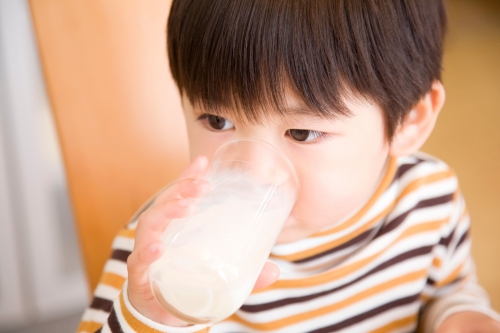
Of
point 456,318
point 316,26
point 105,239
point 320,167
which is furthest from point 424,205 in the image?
point 105,239

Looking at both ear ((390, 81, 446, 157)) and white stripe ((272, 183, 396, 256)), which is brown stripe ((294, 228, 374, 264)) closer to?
white stripe ((272, 183, 396, 256))

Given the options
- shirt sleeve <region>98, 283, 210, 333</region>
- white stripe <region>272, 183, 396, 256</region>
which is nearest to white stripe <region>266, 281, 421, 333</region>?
white stripe <region>272, 183, 396, 256</region>

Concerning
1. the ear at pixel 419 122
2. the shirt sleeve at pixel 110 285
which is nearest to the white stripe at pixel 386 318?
the ear at pixel 419 122

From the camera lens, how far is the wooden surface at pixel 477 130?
3.30ft

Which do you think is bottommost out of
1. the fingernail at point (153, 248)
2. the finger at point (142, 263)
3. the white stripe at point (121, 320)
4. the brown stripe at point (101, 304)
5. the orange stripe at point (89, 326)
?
the orange stripe at point (89, 326)

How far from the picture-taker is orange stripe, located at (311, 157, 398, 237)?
79 centimetres

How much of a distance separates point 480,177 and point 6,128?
1.23 metres

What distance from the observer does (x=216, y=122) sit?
63 centimetres

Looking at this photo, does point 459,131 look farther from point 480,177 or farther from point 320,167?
point 320,167

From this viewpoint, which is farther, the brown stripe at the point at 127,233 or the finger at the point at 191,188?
the brown stripe at the point at 127,233

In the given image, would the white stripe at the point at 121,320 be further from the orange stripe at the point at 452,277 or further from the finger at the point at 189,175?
the orange stripe at the point at 452,277

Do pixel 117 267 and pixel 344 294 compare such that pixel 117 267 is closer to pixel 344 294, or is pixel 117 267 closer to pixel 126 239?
pixel 126 239

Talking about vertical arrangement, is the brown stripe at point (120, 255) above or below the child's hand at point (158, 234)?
below

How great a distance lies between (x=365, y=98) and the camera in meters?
0.60
